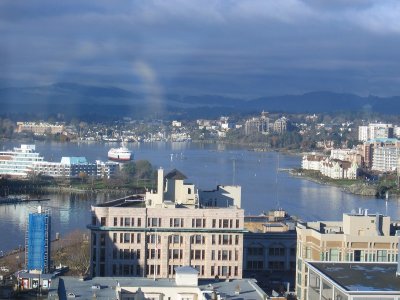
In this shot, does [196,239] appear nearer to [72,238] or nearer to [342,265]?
[342,265]

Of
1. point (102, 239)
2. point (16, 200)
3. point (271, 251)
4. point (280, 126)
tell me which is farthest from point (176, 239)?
point (280, 126)

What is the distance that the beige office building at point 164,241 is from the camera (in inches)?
240

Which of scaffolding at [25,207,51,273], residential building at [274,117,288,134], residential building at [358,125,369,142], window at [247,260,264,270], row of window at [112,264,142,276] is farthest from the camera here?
residential building at [274,117,288,134]

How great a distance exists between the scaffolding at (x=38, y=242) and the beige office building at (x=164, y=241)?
597 millimetres

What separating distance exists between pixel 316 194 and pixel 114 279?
12892mm

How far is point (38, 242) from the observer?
688 cm

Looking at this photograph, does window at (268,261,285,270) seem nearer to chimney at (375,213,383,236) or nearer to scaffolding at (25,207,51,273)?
chimney at (375,213,383,236)

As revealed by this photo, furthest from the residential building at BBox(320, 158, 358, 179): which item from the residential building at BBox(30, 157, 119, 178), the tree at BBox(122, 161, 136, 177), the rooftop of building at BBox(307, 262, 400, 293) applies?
the rooftop of building at BBox(307, 262, 400, 293)

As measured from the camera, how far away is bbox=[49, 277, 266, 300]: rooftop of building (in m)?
4.52

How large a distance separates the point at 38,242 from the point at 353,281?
354 cm

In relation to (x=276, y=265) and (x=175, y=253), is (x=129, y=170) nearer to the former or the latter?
(x=276, y=265)

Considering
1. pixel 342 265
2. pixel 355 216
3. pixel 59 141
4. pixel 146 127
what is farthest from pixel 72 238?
pixel 146 127

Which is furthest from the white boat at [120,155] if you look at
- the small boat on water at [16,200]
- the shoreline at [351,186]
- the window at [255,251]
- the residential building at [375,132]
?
the window at [255,251]

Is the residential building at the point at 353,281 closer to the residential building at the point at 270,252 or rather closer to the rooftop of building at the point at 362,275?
the rooftop of building at the point at 362,275
